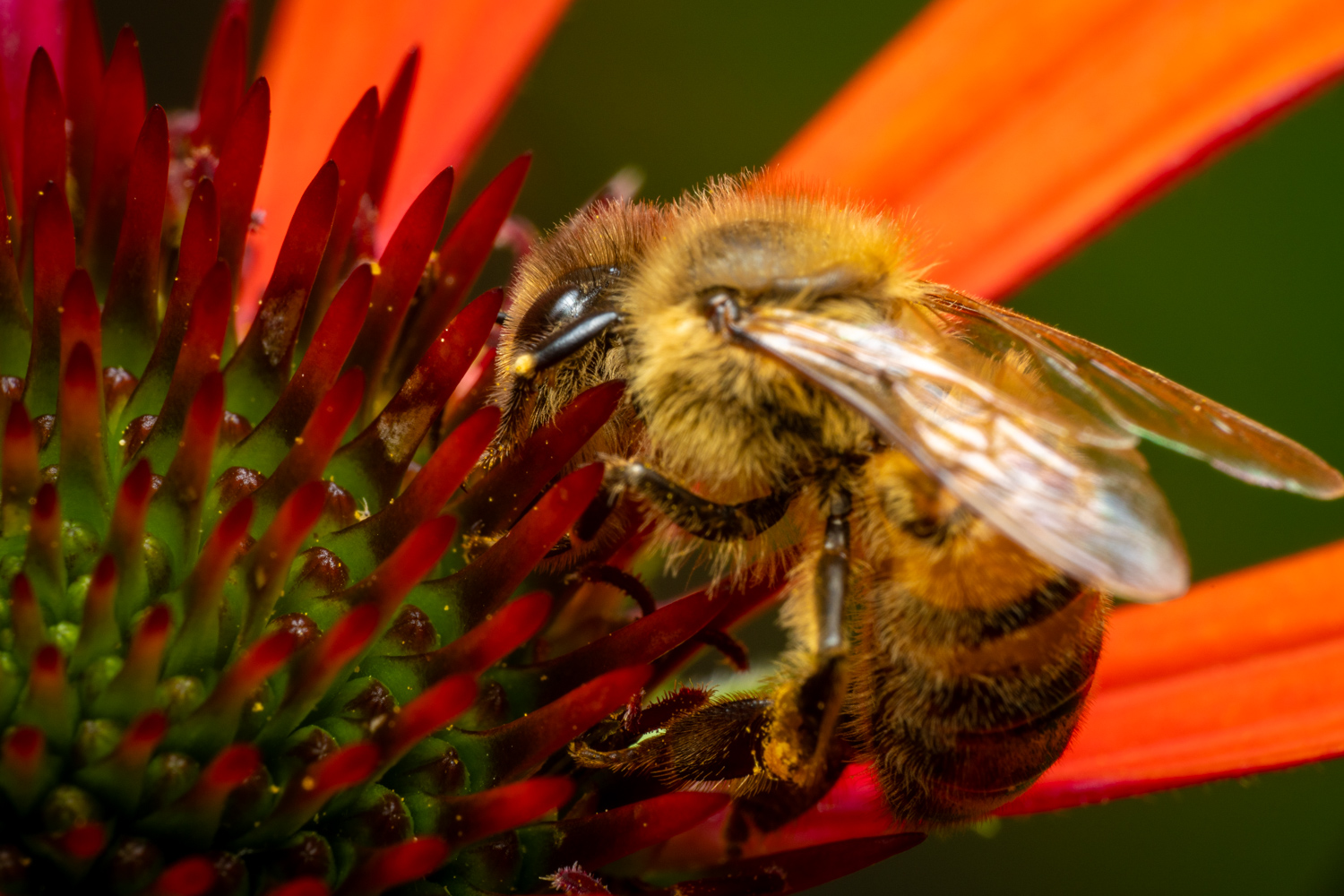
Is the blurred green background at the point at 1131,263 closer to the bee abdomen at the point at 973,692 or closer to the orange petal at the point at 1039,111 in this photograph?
the orange petal at the point at 1039,111

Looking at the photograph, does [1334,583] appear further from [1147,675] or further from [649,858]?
Answer: [649,858]

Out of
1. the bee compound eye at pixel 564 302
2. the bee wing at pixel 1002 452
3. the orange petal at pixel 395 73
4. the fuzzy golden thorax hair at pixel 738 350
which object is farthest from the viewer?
the orange petal at pixel 395 73

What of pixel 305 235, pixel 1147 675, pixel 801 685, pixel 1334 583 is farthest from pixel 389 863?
pixel 1334 583

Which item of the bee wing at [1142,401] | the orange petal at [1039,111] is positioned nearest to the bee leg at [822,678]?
the bee wing at [1142,401]

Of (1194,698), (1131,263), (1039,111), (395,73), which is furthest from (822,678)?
(1131,263)

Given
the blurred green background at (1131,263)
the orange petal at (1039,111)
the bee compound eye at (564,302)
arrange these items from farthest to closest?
the blurred green background at (1131,263)
the orange petal at (1039,111)
the bee compound eye at (564,302)

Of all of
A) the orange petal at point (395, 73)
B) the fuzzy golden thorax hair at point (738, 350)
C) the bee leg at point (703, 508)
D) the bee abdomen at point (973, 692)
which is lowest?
the bee abdomen at point (973, 692)
